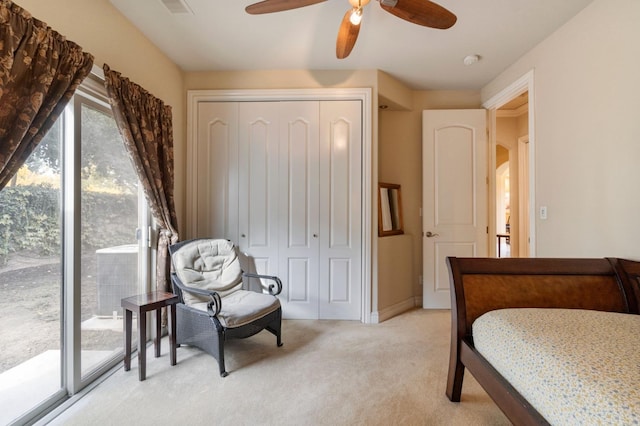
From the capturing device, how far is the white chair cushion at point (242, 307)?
6.69 feet

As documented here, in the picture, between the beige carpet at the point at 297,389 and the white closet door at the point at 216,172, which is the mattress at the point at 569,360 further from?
the white closet door at the point at 216,172

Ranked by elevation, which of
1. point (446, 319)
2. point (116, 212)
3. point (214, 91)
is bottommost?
point (446, 319)

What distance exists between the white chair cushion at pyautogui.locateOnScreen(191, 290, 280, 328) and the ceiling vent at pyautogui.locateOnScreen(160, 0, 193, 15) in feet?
7.33

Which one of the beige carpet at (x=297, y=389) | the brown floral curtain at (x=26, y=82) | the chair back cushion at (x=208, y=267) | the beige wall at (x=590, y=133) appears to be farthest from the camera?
the chair back cushion at (x=208, y=267)

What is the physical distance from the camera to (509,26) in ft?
7.18

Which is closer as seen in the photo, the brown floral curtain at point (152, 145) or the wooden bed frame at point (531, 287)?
the wooden bed frame at point (531, 287)

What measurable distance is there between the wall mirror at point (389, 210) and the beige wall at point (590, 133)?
1342mm

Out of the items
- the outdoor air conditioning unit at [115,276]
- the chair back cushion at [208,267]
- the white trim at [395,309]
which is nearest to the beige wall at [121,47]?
the chair back cushion at [208,267]

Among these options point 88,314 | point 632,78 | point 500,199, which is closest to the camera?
point 632,78

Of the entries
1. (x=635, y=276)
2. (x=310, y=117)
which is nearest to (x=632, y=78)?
(x=635, y=276)

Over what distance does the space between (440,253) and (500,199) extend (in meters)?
4.60

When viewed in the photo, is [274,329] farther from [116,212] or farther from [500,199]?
[500,199]

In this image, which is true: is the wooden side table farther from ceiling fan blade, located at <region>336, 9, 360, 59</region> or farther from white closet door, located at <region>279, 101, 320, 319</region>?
ceiling fan blade, located at <region>336, 9, 360, 59</region>

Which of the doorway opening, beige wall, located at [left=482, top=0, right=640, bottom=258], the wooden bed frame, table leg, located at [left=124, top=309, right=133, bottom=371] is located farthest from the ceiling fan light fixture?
the doorway opening
